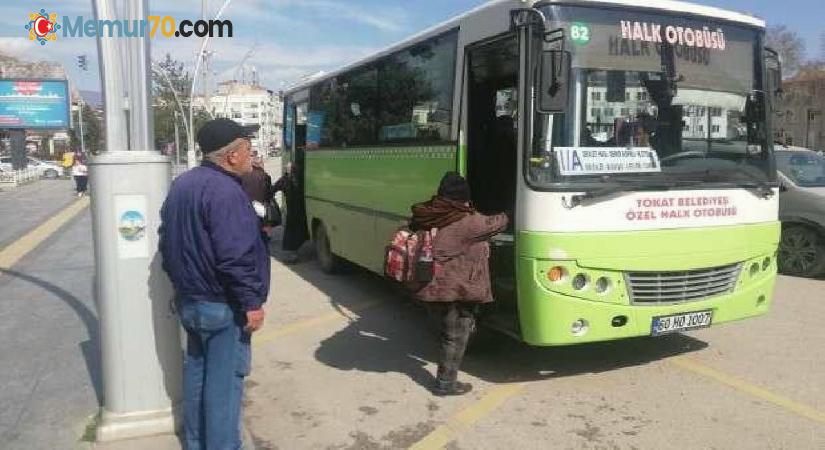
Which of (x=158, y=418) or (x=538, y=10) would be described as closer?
(x=158, y=418)

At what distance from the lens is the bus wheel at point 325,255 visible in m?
10.0

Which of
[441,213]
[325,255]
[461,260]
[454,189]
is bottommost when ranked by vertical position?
[325,255]

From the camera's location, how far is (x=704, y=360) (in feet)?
19.3

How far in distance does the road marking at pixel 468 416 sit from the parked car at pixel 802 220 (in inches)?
232

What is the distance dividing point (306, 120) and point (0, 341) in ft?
19.0

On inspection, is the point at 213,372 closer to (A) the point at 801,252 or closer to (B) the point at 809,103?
(A) the point at 801,252

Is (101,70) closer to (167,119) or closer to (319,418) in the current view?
(319,418)

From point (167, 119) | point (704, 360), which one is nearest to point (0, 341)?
point (704, 360)

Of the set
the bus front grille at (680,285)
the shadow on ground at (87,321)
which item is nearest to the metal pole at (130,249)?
the shadow on ground at (87,321)

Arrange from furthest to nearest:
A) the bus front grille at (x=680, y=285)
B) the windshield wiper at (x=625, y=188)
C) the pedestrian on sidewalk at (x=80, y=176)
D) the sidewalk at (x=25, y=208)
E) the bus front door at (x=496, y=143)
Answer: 1. the pedestrian on sidewalk at (x=80, y=176)
2. the sidewalk at (x=25, y=208)
3. the bus front door at (x=496, y=143)
4. the bus front grille at (x=680, y=285)
5. the windshield wiper at (x=625, y=188)

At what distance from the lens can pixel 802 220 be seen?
30.7 feet

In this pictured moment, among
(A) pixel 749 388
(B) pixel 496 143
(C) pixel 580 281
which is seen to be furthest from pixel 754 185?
(B) pixel 496 143

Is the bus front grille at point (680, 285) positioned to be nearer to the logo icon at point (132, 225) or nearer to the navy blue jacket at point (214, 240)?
the navy blue jacket at point (214, 240)

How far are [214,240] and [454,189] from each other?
203 cm
